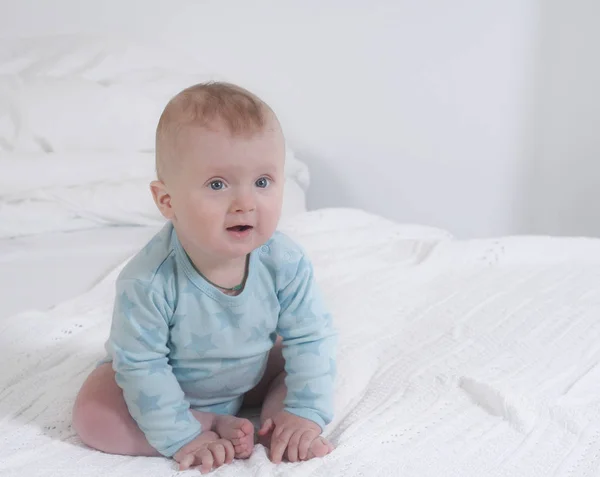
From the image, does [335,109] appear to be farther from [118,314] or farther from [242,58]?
[118,314]

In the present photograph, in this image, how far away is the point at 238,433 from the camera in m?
0.93

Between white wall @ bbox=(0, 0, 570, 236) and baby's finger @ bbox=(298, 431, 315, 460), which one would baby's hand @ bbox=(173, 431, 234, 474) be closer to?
baby's finger @ bbox=(298, 431, 315, 460)

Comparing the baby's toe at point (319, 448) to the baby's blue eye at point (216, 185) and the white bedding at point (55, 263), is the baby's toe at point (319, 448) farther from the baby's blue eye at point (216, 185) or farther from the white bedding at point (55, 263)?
the white bedding at point (55, 263)

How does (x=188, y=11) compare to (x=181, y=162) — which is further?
(x=188, y=11)

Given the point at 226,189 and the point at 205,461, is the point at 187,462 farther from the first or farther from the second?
the point at 226,189

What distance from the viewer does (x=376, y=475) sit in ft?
2.81

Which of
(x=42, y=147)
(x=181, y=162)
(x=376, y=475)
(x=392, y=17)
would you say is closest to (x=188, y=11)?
(x=392, y=17)

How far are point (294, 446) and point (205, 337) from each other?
0.55ft

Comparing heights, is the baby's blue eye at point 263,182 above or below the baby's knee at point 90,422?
above

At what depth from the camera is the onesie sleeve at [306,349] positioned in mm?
974

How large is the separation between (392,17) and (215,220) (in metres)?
1.73

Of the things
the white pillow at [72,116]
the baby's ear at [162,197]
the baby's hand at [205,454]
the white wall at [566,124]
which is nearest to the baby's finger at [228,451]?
the baby's hand at [205,454]

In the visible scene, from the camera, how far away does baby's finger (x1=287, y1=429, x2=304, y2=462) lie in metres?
0.91

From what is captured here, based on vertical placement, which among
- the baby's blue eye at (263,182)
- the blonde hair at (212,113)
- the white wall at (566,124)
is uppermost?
the blonde hair at (212,113)
